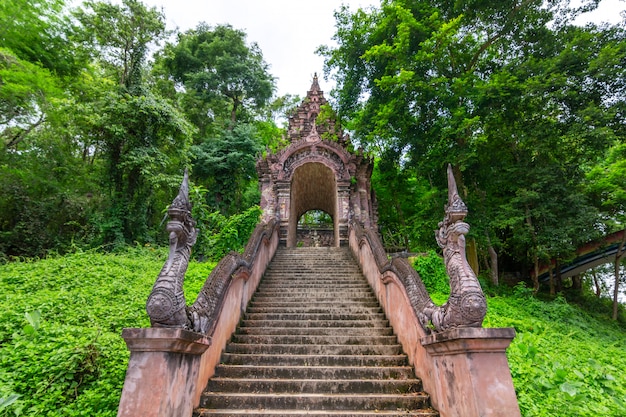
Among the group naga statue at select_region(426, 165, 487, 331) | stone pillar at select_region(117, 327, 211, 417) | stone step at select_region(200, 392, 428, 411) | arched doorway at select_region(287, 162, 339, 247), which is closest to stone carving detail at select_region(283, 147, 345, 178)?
arched doorway at select_region(287, 162, 339, 247)

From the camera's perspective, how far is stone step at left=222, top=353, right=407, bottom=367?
487 centimetres

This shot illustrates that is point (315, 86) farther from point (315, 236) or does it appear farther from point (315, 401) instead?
point (315, 401)

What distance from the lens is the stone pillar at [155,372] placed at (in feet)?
9.71

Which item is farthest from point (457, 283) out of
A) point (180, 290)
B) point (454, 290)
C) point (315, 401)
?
point (180, 290)

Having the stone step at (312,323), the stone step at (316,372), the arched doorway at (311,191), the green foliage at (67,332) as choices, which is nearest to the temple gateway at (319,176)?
the arched doorway at (311,191)

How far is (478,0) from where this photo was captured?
10.3m

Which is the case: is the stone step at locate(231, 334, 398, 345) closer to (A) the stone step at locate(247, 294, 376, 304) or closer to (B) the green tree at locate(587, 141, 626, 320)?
(A) the stone step at locate(247, 294, 376, 304)

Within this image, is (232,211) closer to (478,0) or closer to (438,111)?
(438,111)

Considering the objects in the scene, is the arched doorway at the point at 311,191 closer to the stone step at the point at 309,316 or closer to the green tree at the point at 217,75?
the stone step at the point at 309,316

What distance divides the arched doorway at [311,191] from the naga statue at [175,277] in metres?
9.40

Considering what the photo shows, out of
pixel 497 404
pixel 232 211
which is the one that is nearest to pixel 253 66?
pixel 232 211

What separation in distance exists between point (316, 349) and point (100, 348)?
9.99 ft

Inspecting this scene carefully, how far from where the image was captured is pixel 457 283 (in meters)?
3.48

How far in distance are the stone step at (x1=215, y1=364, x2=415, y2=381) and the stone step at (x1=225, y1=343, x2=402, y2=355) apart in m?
0.47
